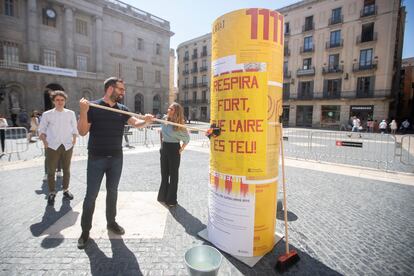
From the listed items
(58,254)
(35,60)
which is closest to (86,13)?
(35,60)

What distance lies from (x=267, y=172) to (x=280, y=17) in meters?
1.95

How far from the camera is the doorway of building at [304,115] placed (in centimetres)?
3306

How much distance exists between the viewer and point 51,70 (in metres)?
24.3

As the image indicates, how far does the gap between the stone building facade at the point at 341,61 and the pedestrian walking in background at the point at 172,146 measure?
30.5 metres

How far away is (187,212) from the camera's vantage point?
4.11m

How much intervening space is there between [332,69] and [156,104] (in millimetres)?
A: 26976

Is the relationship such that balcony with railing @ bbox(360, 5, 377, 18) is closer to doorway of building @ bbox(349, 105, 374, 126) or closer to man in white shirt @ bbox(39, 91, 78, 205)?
doorway of building @ bbox(349, 105, 374, 126)

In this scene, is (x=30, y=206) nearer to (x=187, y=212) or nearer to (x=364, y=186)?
(x=187, y=212)

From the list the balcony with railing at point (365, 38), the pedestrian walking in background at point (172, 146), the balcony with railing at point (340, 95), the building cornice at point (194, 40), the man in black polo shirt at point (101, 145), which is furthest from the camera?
the building cornice at point (194, 40)

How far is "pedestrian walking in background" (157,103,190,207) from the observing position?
4.09 metres

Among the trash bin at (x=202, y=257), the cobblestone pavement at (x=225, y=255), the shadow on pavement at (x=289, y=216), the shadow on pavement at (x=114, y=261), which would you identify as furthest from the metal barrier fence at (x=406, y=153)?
the shadow on pavement at (x=114, y=261)

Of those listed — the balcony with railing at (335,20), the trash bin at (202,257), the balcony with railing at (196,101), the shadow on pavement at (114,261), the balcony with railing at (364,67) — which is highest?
the balcony with railing at (335,20)

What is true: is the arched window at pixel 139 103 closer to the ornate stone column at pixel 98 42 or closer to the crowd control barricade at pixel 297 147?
the ornate stone column at pixel 98 42

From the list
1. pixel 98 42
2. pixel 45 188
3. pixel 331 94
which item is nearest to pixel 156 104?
pixel 98 42
